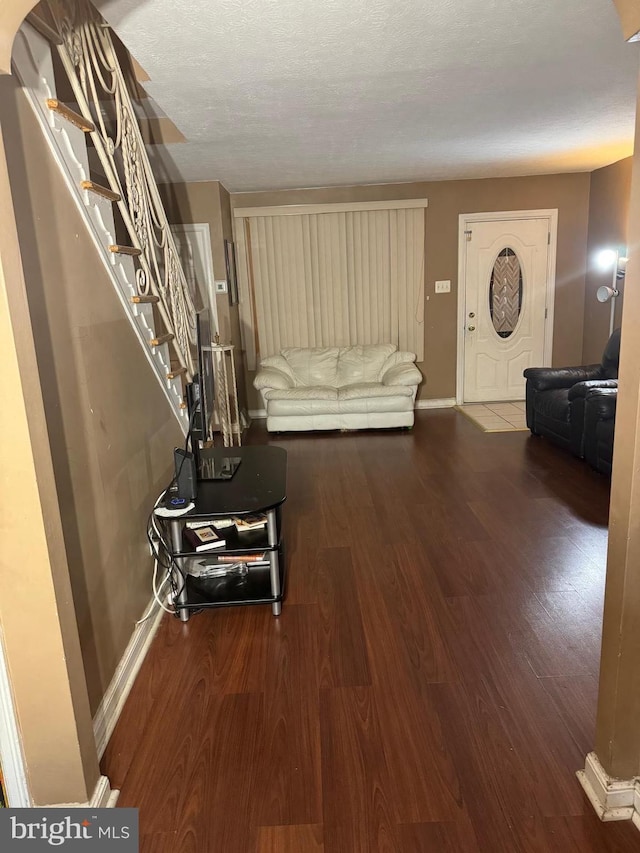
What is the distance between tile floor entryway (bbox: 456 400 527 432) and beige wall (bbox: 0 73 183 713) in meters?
3.85

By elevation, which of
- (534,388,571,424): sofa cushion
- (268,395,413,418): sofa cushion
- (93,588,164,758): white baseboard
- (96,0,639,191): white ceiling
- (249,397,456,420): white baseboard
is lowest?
(93,588,164,758): white baseboard

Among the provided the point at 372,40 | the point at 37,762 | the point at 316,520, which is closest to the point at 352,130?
the point at 372,40

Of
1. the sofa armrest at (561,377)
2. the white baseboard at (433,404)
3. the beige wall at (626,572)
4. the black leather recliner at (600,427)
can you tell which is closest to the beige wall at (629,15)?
the beige wall at (626,572)

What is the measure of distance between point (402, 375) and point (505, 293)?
1.67 metres

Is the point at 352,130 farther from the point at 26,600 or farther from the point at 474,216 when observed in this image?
the point at 26,600

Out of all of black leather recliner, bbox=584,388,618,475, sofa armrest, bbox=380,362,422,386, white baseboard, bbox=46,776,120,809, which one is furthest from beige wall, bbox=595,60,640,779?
sofa armrest, bbox=380,362,422,386

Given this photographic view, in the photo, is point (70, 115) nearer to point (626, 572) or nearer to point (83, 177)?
point (83, 177)

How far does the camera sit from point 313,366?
19.7ft

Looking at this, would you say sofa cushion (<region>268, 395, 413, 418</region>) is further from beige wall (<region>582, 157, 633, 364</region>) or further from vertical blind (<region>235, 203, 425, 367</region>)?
beige wall (<region>582, 157, 633, 364</region>)

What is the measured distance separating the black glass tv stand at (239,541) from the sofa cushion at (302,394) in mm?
2779

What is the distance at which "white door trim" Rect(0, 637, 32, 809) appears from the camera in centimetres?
143

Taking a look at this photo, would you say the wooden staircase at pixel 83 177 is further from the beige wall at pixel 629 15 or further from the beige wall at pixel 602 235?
the beige wall at pixel 602 235

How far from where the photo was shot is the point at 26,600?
138cm

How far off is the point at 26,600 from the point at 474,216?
5.83m
